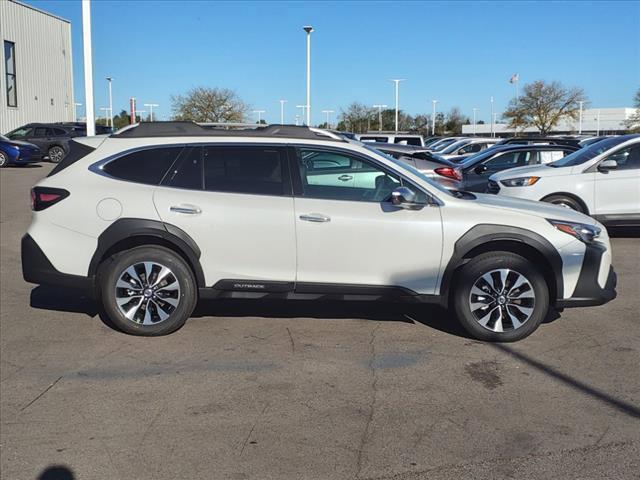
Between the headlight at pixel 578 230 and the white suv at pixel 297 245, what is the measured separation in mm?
13

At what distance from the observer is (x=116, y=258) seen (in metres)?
5.91

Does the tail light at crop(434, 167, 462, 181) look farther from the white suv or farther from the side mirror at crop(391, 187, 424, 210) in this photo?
the side mirror at crop(391, 187, 424, 210)

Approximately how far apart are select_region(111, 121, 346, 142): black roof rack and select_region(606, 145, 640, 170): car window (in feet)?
20.9

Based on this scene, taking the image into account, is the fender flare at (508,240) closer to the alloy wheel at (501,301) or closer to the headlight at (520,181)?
the alloy wheel at (501,301)

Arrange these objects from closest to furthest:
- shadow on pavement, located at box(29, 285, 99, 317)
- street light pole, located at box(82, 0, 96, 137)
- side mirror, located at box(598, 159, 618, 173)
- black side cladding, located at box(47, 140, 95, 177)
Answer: black side cladding, located at box(47, 140, 95, 177)
shadow on pavement, located at box(29, 285, 99, 317)
side mirror, located at box(598, 159, 618, 173)
street light pole, located at box(82, 0, 96, 137)

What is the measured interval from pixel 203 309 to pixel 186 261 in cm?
107

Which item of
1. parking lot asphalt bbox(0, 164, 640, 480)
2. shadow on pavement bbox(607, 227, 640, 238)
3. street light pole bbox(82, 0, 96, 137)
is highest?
street light pole bbox(82, 0, 96, 137)

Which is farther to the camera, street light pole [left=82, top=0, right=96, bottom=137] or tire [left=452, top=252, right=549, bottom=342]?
street light pole [left=82, top=0, right=96, bottom=137]

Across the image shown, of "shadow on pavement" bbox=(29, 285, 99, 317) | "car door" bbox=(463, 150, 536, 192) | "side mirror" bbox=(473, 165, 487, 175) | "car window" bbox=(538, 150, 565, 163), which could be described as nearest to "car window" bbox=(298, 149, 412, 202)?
"shadow on pavement" bbox=(29, 285, 99, 317)

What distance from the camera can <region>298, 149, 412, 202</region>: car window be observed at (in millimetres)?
5922

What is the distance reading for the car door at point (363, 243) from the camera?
5793mm

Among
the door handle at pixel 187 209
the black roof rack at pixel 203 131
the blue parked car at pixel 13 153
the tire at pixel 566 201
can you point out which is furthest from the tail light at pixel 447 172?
the blue parked car at pixel 13 153

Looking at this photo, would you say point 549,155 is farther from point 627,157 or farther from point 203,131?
point 203,131

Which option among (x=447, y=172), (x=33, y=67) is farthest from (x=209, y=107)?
(x=447, y=172)
